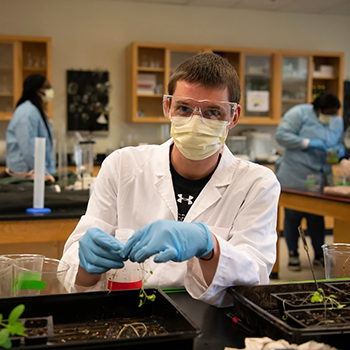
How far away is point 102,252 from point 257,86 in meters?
5.36

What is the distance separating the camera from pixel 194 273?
131cm

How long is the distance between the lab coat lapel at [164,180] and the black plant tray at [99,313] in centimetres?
56

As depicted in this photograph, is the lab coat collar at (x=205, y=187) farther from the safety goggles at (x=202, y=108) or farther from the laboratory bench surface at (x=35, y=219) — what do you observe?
the laboratory bench surface at (x=35, y=219)

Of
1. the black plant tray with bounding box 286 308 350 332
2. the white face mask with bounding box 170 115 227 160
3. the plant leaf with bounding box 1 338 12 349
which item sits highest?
the white face mask with bounding box 170 115 227 160

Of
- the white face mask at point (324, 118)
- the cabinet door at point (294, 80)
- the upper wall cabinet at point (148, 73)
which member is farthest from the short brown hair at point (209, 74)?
the cabinet door at point (294, 80)

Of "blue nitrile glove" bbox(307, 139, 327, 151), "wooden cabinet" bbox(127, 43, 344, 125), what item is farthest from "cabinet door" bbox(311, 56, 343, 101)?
"blue nitrile glove" bbox(307, 139, 327, 151)

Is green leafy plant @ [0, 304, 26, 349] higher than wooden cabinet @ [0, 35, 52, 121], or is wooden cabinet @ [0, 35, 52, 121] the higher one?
wooden cabinet @ [0, 35, 52, 121]

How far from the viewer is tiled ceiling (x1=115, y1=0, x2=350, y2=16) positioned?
235 inches

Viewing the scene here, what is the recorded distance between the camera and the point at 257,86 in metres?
6.18

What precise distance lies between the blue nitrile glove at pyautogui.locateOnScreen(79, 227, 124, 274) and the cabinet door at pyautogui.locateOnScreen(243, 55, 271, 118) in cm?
517

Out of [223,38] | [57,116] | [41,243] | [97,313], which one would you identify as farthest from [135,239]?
[223,38]

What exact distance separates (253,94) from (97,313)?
5388 mm

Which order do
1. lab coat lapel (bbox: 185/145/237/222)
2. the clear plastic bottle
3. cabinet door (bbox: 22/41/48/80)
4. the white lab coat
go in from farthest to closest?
cabinet door (bbox: 22/41/48/80) < lab coat lapel (bbox: 185/145/237/222) < the white lab coat < the clear plastic bottle

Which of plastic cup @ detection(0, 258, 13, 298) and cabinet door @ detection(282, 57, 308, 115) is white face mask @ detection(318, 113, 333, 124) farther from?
plastic cup @ detection(0, 258, 13, 298)
